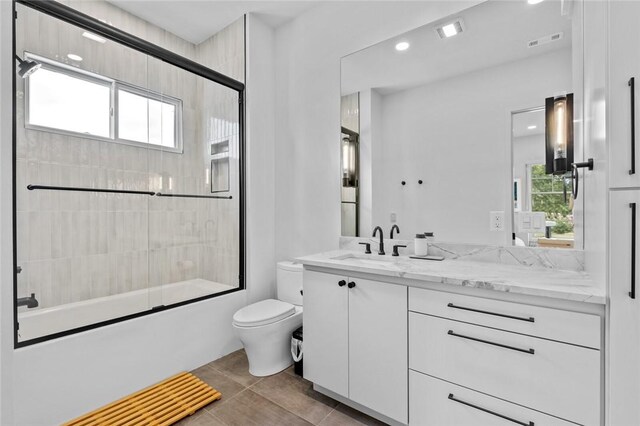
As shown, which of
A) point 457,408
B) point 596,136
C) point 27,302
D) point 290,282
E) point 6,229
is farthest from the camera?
point 290,282

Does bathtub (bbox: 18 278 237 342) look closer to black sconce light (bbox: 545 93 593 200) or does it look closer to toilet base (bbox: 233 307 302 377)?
toilet base (bbox: 233 307 302 377)

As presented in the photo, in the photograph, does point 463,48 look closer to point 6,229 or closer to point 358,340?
point 358,340

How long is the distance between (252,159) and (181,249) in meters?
1.10

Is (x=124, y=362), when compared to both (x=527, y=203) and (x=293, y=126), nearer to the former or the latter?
(x=293, y=126)

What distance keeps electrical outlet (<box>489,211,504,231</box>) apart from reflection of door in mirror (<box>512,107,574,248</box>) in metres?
0.06

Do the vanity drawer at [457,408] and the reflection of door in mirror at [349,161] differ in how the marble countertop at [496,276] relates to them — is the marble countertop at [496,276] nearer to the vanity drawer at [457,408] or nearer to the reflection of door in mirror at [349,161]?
the vanity drawer at [457,408]

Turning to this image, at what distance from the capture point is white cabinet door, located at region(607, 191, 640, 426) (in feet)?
2.91

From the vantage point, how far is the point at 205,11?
265cm

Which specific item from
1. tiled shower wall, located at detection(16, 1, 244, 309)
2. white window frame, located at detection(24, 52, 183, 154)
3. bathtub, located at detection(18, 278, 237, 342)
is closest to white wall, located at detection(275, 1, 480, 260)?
tiled shower wall, located at detection(16, 1, 244, 309)

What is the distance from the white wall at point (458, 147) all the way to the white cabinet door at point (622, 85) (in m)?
0.75

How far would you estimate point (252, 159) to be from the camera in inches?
106

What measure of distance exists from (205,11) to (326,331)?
2902 millimetres

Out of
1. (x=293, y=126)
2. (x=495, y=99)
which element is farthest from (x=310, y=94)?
(x=495, y=99)

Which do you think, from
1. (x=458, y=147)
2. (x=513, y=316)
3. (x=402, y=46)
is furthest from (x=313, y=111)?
(x=513, y=316)
